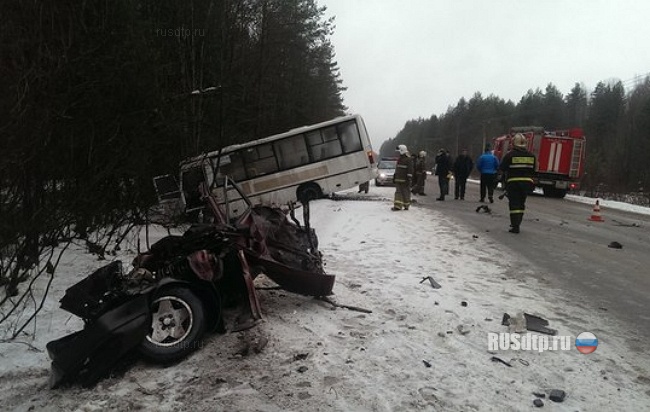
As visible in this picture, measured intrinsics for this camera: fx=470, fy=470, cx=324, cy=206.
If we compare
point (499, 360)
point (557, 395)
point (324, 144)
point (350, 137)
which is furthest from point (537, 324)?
point (350, 137)

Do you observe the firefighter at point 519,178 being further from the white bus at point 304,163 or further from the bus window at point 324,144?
the bus window at point 324,144

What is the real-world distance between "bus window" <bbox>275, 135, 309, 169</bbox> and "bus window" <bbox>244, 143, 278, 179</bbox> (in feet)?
0.78

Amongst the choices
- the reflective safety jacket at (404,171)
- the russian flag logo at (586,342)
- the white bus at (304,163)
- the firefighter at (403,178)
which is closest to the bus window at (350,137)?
the white bus at (304,163)

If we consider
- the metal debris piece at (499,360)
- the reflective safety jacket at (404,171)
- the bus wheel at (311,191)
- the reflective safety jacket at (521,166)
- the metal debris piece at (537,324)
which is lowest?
the bus wheel at (311,191)

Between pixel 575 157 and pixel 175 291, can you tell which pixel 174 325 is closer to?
pixel 175 291

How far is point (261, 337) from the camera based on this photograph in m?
3.62

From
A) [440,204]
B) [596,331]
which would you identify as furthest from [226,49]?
[440,204]

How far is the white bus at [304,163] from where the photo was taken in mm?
15352

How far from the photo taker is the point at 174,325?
11.2 feet

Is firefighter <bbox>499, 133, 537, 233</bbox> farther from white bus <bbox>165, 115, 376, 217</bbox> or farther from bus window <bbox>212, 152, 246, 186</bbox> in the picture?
bus window <bbox>212, 152, 246, 186</bbox>

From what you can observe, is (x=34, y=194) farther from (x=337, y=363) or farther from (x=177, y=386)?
(x=337, y=363)

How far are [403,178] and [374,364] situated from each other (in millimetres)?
9101

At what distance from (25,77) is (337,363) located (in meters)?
2.74

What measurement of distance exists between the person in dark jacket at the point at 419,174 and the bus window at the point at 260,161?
19.6 ft
